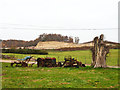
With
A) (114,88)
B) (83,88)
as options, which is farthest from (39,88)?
(114,88)

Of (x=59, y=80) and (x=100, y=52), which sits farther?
(x=100, y=52)

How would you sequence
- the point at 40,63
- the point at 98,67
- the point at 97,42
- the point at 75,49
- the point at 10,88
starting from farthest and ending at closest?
the point at 75,49
the point at 40,63
the point at 97,42
the point at 98,67
the point at 10,88

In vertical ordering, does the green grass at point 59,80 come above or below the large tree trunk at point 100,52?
below

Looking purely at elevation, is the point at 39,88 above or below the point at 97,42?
below

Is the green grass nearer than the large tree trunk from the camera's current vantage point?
Yes

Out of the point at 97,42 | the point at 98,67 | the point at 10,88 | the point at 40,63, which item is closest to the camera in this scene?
the point at 10,88

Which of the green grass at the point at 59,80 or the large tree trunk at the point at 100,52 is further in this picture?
the large tree trunk at the point at 100,52

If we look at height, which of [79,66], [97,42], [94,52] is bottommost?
[79,66]

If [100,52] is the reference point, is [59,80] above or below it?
below

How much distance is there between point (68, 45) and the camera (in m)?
51.6

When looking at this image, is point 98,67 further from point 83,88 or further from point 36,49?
point 36,49

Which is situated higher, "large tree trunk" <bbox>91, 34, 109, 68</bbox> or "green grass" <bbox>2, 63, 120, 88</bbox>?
"large tree trunk" <bbox>91, 34, 109, 68</bbox>

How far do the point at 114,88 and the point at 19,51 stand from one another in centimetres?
3993

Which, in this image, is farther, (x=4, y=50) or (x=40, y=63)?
(x=4, y=50)
